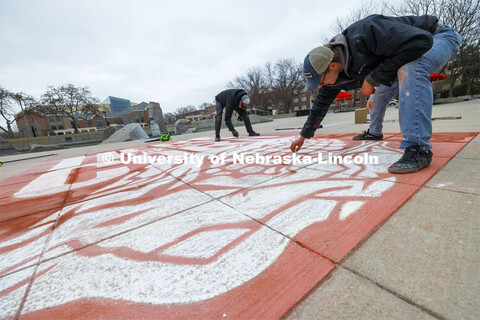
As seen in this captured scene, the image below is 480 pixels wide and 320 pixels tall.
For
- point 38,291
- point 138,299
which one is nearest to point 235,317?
point 138,299

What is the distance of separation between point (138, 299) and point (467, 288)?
36.5 inches

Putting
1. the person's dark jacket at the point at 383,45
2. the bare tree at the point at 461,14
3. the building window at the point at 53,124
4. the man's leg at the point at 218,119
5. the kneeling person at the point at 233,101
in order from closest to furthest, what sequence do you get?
the person's dark jacket at the point at 383,45, the kneeling person at the point at 233,101, the man's leg at the point at 218,119, the bare tree at the point at 461,14, the building window at the point at 53,124

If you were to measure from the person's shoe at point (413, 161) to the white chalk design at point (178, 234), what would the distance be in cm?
11

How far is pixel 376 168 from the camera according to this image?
1.59 m

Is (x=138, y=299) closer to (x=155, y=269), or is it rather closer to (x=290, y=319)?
(x=155, y=269)

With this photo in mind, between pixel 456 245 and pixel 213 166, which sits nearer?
pixel 456 245

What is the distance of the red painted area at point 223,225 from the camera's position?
0.58 metres

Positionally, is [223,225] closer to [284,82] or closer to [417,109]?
[417,109]

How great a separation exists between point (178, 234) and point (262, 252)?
0.42 m

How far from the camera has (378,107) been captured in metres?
2.64

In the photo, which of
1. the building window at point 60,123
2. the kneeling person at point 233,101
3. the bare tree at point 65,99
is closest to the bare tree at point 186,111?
the building window at point 60,123

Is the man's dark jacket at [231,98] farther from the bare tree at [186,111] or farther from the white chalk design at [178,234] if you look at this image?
the bare tree at [186,111]

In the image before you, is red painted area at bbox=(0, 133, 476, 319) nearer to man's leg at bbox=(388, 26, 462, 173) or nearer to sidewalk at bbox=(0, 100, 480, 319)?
sidewalk at bbox=(0, 100, 480, 319)

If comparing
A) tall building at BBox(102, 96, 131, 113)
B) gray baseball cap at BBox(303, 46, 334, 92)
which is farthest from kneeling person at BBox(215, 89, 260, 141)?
tall building at BBox(102, 96, 131, 113)
